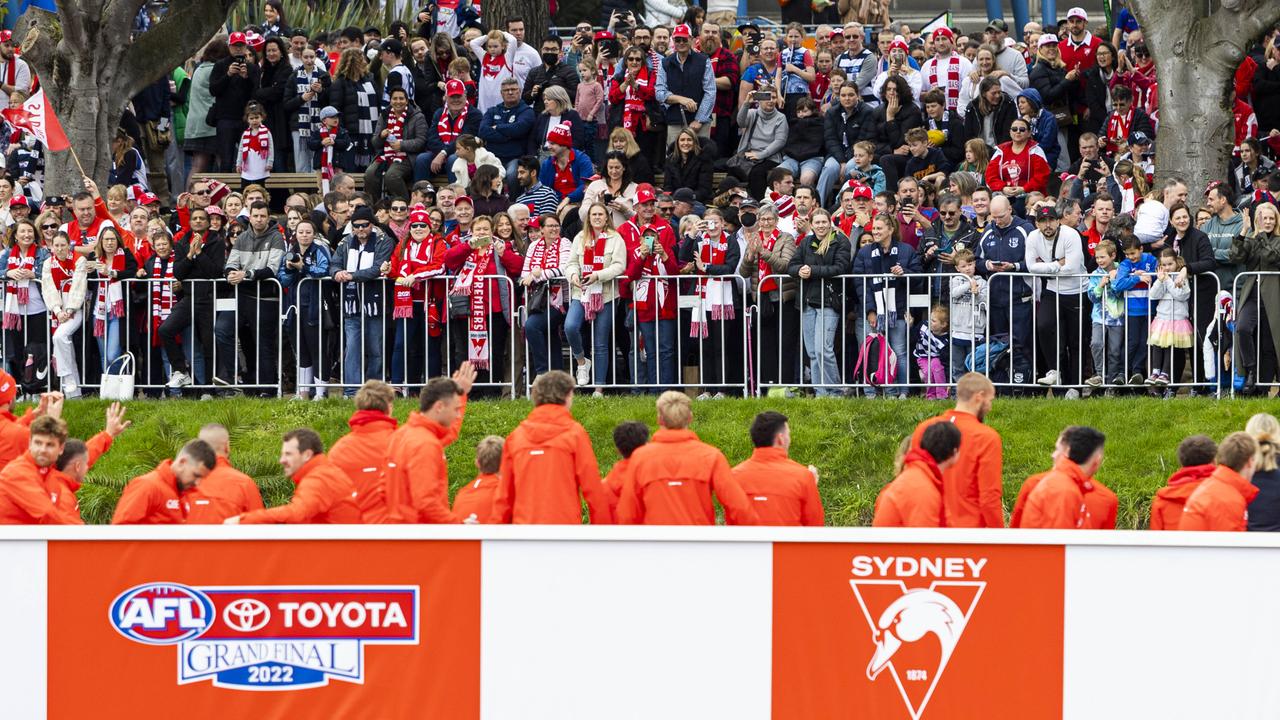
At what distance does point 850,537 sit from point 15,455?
6.71 metres

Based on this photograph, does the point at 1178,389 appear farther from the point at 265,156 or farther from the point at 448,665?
the point at 265,156

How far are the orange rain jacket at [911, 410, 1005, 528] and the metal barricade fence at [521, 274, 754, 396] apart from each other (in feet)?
17.2

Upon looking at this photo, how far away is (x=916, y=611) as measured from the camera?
8.81 metres

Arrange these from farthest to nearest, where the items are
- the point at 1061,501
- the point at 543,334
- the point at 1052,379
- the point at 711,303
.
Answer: the point at 543,334, the point at 711,303, the point at 1052,379, the point at 1061,501

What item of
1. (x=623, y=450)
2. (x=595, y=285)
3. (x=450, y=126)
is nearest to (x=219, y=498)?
(x=623, y=450)

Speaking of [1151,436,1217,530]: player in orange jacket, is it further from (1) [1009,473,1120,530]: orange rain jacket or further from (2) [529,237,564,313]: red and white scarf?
(2) [529,237,564,313]: red and white scarf

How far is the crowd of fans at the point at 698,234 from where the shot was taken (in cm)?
1580

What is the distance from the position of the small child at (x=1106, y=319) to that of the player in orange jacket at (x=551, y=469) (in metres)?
6.20

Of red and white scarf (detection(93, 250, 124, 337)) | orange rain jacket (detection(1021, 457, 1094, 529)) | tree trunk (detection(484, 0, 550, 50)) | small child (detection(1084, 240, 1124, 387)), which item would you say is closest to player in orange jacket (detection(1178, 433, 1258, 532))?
orange rain jacket (detection(1021, 457, 1094, 529))

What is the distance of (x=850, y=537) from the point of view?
8.82 m

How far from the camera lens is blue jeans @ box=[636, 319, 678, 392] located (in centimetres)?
1648

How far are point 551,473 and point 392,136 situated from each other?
35.3ft

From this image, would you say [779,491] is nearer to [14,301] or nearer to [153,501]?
[153,501]

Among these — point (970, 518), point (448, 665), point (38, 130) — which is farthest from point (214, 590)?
point (38, 130)
